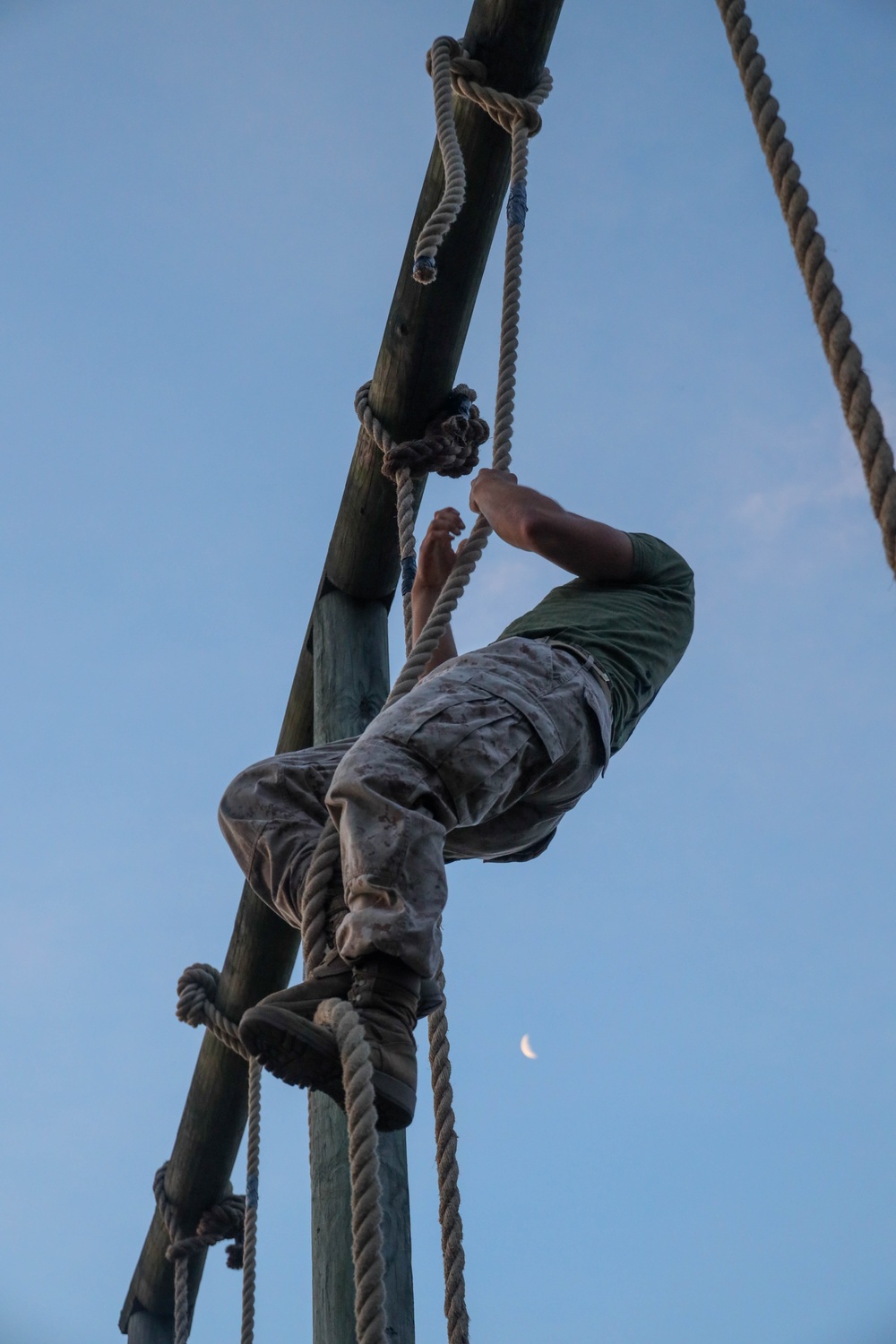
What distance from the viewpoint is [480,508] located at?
8.20 feet

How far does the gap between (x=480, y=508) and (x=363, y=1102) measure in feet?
3.90

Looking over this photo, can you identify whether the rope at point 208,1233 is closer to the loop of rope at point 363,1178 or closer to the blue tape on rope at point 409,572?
the blue tape on rope at point 409,572

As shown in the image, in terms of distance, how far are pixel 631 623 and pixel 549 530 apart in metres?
0.26

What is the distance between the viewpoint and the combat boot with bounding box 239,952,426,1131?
1763 mm

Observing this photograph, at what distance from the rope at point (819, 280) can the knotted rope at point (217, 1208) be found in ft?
7.83

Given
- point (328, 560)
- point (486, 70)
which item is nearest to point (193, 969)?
point (328, 560)

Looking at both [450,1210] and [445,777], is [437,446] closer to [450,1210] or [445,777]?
[445,777]

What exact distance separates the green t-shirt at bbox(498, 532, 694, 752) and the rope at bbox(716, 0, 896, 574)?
107 cm

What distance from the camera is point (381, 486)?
11.2 feet

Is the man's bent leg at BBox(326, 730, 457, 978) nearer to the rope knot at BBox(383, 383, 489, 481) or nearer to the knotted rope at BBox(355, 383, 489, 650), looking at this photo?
the knotted rope at BBox(355, 383, 489, 650)

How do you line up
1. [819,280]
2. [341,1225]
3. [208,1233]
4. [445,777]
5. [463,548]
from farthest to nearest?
[208,1233] < [341,1225] < [463,548] < [445,777] < [819,280]

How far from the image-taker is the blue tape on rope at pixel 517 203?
2730 mm

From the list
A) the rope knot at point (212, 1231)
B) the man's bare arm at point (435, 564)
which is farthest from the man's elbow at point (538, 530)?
the rope knot at point (212, 1231)

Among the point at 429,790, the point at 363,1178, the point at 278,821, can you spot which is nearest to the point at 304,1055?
the point at 363,1178
